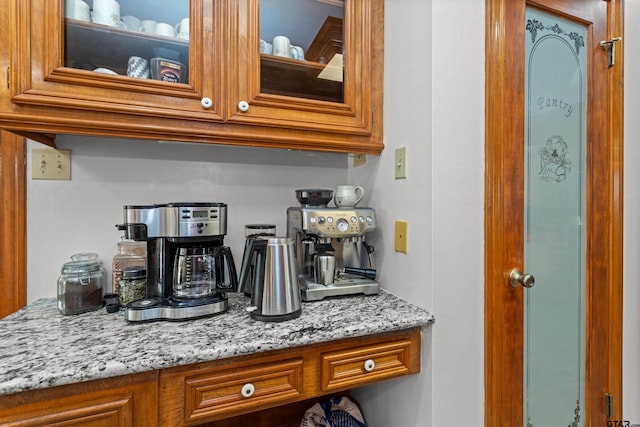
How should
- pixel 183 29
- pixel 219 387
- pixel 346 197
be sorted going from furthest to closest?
pixel 346 197 → pixel 183 29 → pixel 219 387

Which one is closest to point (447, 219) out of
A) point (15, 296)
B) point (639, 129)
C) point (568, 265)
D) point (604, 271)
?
point (568, 265)

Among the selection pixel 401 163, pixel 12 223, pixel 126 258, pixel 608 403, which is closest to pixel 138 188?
pixel 126 258

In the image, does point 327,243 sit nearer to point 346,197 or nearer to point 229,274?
point 346,197

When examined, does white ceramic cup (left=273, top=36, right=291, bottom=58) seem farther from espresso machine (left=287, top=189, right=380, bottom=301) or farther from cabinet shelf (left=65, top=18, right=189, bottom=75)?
espresso machine (left=287, top=189, right=380, bottom=301)

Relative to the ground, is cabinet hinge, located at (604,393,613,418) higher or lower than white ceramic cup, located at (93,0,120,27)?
lower

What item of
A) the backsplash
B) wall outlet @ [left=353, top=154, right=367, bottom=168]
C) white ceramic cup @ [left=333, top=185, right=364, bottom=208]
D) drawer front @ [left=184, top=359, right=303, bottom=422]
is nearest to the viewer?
drawer front @ [left=184, top=359, right=303, bottom=422]

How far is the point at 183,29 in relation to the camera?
96 centimetres

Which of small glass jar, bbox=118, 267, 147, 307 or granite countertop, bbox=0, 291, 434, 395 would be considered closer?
granite countertop, bbox=0, 291, 434, 395

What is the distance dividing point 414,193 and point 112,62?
3.47 feet

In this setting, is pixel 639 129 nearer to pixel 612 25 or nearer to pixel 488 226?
pixel 612 25

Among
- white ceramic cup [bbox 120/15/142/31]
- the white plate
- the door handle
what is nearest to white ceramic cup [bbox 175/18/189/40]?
white ceramic cup [bbox 120/15/142/31]

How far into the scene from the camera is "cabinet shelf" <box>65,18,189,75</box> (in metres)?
0.85

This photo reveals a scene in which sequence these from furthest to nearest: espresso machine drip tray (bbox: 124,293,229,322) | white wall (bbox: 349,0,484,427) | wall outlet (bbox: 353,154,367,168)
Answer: wall outlet (bbox: 353,154,367,168) → white wall (bbox: 349,0,484,427) → espresso machine drip tray (bbox: 124,293,229,322)

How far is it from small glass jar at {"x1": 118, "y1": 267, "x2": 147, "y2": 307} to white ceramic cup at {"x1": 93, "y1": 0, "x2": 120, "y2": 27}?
2.61 feet
